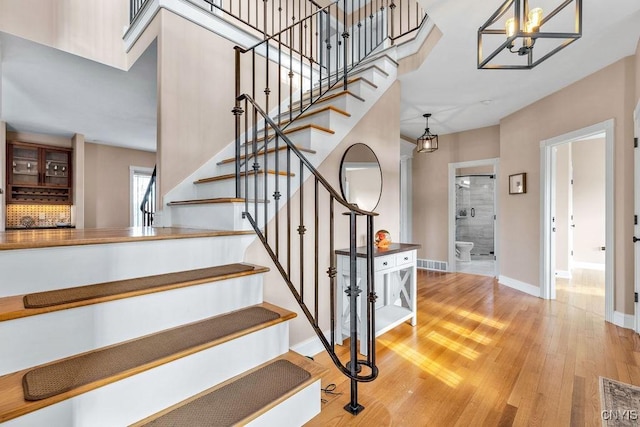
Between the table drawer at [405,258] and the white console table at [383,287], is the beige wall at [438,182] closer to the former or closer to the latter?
the white console table at [383,287]

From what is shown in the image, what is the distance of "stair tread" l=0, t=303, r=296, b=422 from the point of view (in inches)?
35.0

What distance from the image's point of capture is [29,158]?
526 cm

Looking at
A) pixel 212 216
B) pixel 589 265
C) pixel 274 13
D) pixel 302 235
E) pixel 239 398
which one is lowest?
pixel 589 265

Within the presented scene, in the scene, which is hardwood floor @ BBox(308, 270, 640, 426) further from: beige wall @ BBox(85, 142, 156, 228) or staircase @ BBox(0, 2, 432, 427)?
beige wall @ BBox(85, 142, 156, 228)

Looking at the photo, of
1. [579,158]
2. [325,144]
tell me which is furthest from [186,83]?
[579,158]

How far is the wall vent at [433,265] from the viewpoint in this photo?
5.68m

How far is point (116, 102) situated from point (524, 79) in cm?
521

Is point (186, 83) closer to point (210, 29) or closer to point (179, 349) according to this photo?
point (210, 29)

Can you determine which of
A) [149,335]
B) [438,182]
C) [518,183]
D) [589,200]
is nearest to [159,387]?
[149,335]

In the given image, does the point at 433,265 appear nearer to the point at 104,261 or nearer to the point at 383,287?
the point at 383,287

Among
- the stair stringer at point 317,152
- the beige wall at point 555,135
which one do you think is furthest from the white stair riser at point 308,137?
the beige wall at point 555,135

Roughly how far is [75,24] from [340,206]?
318 centimetres

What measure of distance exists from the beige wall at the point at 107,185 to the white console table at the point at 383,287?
575cm

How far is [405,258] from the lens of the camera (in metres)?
2.91
